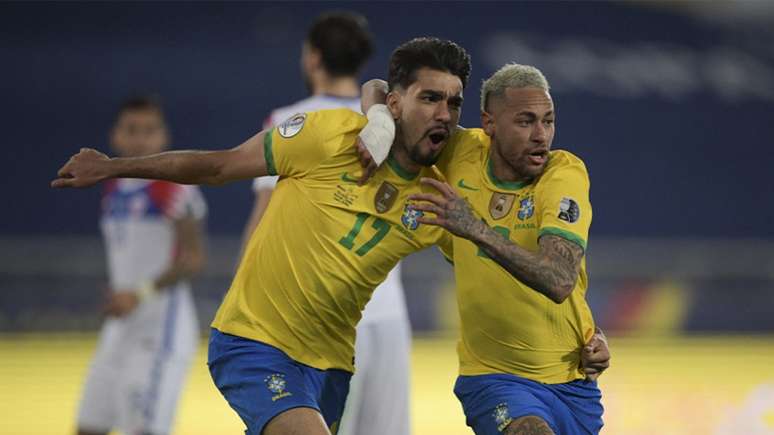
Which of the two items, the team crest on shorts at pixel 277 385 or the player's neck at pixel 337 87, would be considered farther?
the player's neck at pixel 337 87

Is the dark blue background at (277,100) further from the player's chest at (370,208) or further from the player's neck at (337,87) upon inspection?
the player's chest at (370,208)

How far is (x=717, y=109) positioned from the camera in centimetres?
2039

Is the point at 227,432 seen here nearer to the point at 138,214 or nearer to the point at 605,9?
the point at 138,214

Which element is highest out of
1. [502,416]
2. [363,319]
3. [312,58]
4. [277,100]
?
[277,100]

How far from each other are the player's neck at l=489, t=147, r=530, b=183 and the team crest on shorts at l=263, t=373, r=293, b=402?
1150 mm

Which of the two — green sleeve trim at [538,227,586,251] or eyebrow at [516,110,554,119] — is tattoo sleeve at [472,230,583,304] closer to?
green sleeve trim at [538,227,586,251]

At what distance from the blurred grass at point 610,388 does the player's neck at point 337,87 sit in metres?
3.71

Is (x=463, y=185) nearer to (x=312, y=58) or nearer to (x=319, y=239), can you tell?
(x=319, y=239)

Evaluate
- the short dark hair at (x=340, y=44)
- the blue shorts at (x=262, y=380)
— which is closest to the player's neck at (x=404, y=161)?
the blue shorts at (x=262, y=380)

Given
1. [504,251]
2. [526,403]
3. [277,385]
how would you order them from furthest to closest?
[526,403] → [277,385] → [504,251]

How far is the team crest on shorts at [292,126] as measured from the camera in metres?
4.86

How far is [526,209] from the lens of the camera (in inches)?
189

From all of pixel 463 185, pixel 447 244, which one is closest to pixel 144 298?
pixel 447 244

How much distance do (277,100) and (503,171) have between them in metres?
14.0
